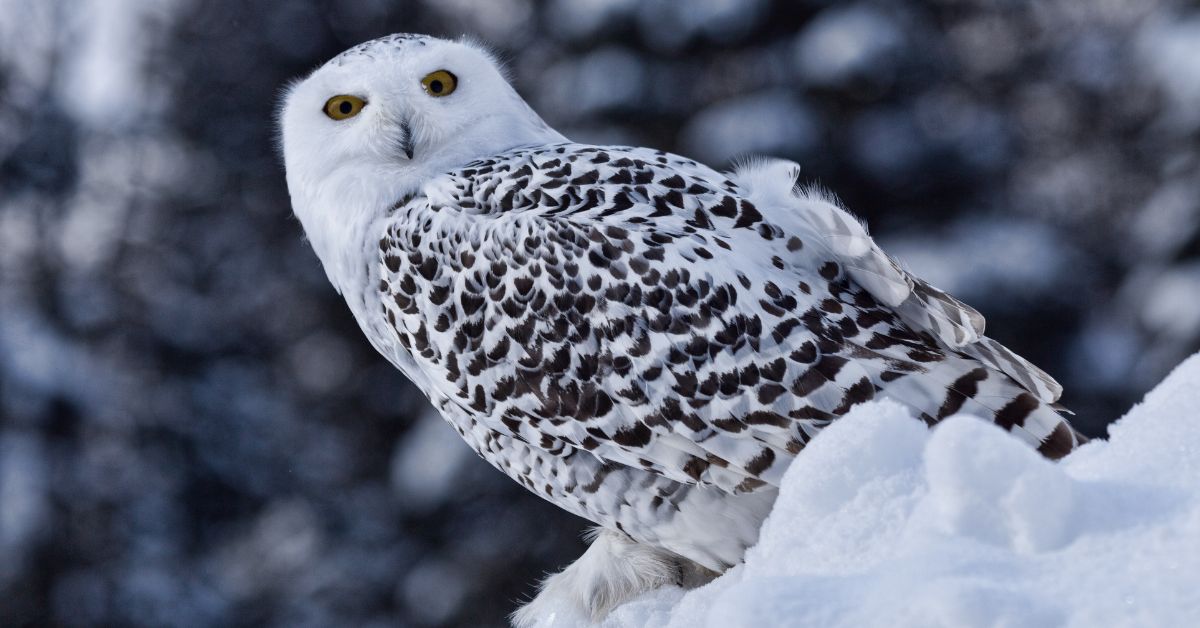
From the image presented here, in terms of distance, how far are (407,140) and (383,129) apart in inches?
2.0

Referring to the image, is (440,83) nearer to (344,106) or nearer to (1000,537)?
(344,106)

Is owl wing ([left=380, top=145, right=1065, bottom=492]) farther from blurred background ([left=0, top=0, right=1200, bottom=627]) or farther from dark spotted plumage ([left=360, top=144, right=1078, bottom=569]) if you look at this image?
blurred background ([left=0, top=0, right=1200, bottom=627])

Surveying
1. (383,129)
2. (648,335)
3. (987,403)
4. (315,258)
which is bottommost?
(648,335)

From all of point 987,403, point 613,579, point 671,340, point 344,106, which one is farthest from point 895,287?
point 344,106

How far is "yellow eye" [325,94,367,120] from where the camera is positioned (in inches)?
86.8

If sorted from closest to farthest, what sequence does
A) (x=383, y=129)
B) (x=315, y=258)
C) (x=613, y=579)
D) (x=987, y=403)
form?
1. (x=987, y=403)
2. (x=613, y=579)
3. (x=383, y=129)
4. (x=315, y=258)

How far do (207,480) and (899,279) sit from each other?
378 cm

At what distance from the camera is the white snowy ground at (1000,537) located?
0.80m

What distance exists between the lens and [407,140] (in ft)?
7.00

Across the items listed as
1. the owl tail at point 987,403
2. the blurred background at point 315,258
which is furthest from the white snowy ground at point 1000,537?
the blurred background at point 315,258

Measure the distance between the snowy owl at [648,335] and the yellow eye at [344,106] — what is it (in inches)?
5.7

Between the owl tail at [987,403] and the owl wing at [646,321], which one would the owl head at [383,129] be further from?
the owl tail at [987,403]

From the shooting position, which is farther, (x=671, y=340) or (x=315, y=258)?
(x=315, y=258)

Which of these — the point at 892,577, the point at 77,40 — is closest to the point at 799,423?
the point at 892,577
